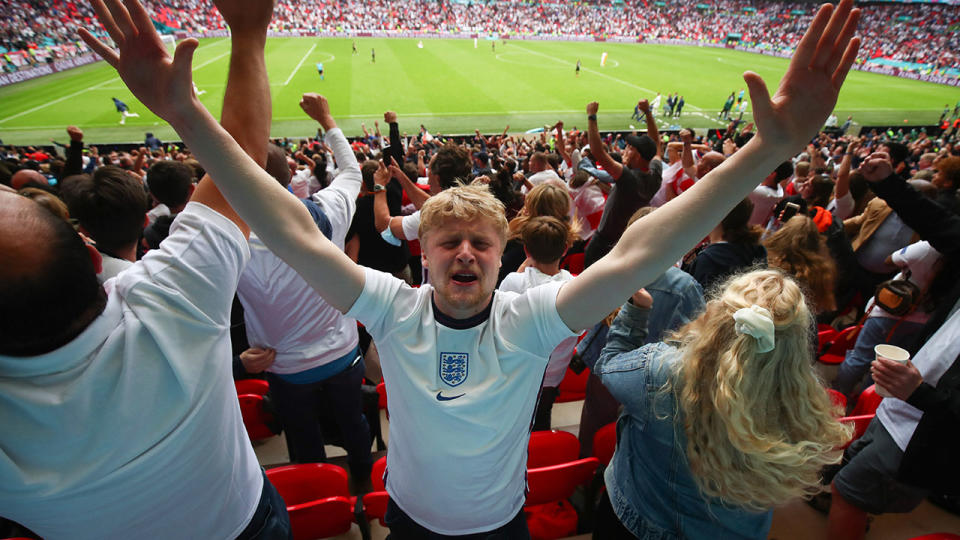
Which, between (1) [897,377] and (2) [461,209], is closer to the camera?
(2) [461,209]

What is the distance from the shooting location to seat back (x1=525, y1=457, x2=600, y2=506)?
2255 mm

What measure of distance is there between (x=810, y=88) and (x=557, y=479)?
6.86 feet

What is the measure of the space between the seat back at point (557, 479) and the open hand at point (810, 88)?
6.02 ft

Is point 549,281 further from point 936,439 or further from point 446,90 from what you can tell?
point 446,90

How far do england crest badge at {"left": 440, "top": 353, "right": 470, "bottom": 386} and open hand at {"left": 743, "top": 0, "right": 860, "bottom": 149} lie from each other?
120 cm

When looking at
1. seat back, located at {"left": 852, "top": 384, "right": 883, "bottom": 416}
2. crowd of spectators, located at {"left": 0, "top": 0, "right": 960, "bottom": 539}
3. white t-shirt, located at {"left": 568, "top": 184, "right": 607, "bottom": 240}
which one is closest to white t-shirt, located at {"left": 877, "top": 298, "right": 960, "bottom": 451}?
crowd of spectators, located at {"left": 0, "top": 0, "right": 960, "bottom": 539}

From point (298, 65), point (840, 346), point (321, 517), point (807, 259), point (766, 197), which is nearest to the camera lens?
point (321, 517)

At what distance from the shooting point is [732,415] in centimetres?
144

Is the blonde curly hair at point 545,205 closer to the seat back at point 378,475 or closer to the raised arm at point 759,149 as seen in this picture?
the seat back at point 378,475

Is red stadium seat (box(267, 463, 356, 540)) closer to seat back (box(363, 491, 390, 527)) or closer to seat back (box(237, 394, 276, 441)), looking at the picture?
seat back (box(363, 491, 390, 527))

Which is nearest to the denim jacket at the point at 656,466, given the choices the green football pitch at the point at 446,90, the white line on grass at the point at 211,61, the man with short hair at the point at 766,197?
the man with short hair at the point at 766,197

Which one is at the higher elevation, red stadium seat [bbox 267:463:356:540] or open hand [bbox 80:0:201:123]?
open hand [bbox 80:0:201:123]

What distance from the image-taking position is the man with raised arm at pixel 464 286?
4.02 ft

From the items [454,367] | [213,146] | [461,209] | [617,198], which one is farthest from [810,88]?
[617,198]
